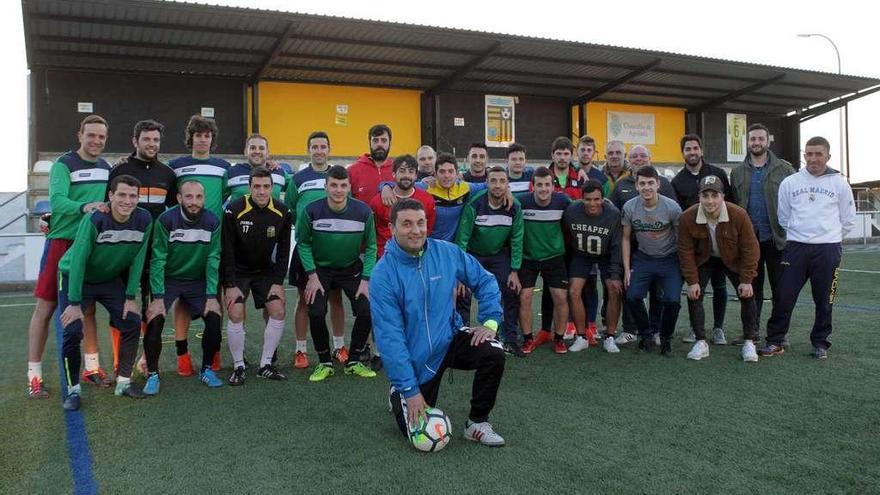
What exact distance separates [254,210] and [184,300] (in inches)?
33.1

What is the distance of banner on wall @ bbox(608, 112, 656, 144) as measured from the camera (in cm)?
2183

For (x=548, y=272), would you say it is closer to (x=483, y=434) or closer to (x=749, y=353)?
(x=749, y=353)

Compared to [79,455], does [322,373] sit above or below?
above

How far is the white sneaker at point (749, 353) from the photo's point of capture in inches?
194

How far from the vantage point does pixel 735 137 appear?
77.3 feet

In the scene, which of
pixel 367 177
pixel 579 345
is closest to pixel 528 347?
pixel 579 345

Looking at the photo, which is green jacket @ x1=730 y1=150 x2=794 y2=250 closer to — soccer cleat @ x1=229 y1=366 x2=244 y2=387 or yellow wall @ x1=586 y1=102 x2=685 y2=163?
soccer cleat @ x1=229 y1=366 x2=244 y2=387

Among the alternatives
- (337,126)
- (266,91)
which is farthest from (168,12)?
(337,126)

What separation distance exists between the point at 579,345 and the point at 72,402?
3.80m

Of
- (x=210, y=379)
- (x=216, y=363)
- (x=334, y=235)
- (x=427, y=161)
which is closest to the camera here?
(x=210, y=379)

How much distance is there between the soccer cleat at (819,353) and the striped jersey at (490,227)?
93.2 inches

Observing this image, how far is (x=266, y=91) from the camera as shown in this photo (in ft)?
58.3

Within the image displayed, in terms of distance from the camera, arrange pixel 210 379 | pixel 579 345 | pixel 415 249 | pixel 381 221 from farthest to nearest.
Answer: pixel 579 345 → pixel 381 221 → pixel 210 379 → pixel 415 249

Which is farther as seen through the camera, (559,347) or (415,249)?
(559,347)
